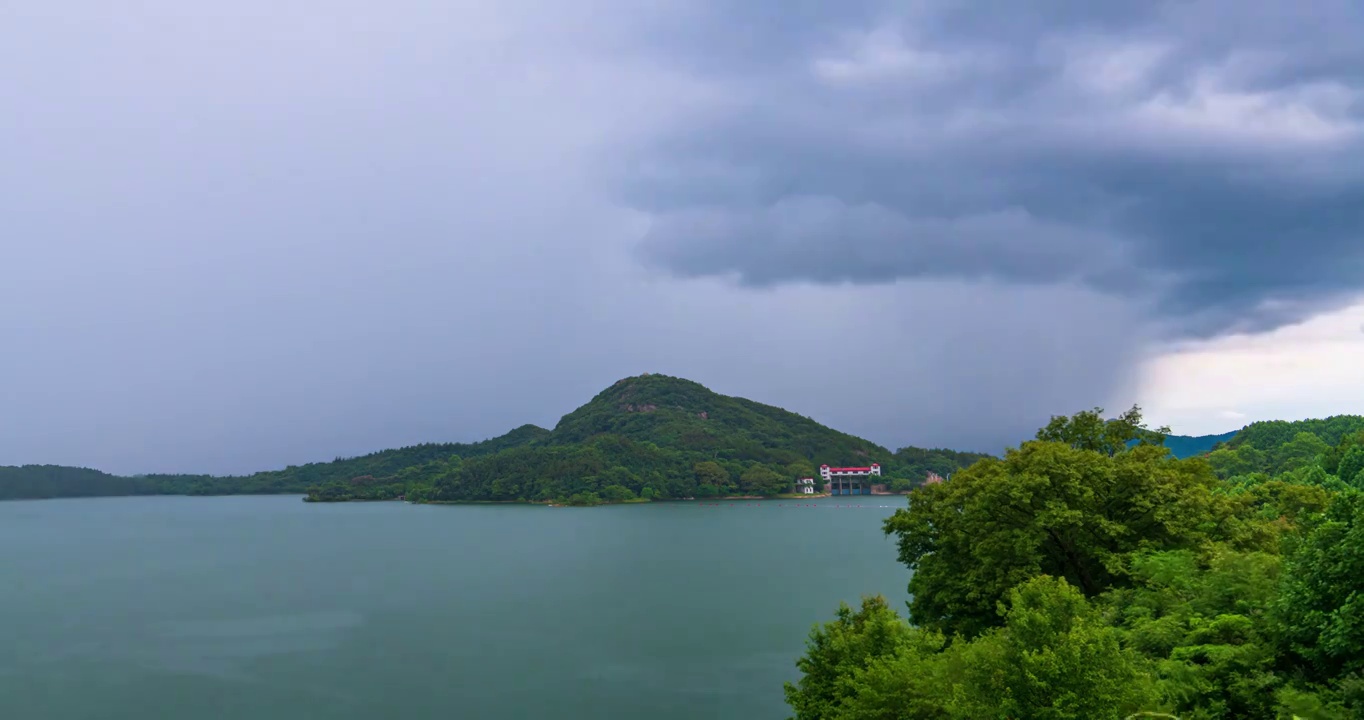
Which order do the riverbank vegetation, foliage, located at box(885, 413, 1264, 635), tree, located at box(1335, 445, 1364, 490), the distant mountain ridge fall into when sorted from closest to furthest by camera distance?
the riverbank vegetation < foliage, located at box(885, 413, 1264, 635) < tree, located at box(1335, 445, 1364, 490) < the distant mountain ridge

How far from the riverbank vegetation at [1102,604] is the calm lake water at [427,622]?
8.41 m

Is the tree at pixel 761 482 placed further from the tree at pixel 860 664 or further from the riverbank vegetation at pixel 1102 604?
the tree at pixel 860 664

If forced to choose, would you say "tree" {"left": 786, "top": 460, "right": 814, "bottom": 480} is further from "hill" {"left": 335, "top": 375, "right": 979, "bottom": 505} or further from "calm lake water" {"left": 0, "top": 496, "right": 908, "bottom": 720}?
"calm lake water" {"left": 0, "top": 496, "right": 908, "bottom": 720}

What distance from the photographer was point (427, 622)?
38562 mm

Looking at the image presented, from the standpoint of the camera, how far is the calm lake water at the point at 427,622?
26094 mm

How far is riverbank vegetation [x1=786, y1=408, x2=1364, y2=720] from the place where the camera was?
10031 mm

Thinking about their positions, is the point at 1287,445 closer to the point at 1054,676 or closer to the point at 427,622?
the point at 427,622

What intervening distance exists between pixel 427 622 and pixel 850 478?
136 meters

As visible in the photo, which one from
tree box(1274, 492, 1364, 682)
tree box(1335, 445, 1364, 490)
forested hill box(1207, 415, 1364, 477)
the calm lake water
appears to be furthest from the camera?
forested hill box(1207, 415, 1364, 477)

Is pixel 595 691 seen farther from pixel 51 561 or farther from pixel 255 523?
pixel 255 523

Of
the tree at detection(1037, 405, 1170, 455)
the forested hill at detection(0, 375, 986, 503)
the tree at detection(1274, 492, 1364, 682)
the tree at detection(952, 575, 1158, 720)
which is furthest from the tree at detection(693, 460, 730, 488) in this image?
the tree at detection(952, 575, 1158, 720)

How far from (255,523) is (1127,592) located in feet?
374

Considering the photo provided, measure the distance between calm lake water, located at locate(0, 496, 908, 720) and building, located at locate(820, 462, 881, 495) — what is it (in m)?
84.7

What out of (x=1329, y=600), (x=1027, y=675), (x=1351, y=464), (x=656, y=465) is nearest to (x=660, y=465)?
(x=656, y=465)
